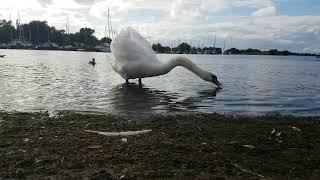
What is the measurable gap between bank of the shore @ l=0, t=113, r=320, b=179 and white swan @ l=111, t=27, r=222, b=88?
12.5m

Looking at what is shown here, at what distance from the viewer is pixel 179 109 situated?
62.0 ft

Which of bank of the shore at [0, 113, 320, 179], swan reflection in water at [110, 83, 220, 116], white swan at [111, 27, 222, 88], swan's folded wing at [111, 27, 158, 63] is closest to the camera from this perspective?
bank of the shore at [0, 113, 320, 179]

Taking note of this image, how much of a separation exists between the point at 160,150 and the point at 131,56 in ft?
56.4

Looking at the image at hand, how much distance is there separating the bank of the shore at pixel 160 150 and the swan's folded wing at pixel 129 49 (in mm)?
12788

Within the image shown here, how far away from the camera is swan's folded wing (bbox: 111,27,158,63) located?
87.9 ft

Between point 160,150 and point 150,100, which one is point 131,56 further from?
point 160,150

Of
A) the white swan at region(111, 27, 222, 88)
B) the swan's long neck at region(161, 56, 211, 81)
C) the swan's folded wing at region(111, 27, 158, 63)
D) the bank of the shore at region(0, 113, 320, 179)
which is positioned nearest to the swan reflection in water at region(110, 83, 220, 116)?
the white swan at region(111, 27, 222, 88)

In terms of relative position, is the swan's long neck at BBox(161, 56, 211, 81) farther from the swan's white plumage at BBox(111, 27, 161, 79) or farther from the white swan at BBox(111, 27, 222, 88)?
the swan's white plumage at BBox(111, 27, 161, 79)

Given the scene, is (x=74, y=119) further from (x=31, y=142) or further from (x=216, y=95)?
(x=216, y=95)

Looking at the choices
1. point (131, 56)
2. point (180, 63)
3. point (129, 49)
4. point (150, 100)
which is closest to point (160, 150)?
point (150, 100)

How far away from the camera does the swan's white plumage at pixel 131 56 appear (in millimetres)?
26688

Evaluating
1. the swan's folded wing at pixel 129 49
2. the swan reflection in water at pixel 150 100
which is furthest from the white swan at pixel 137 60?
the swan reflection in water at pixel 150 100

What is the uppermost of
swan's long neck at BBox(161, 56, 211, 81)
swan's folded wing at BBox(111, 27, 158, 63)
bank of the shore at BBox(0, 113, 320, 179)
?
swan's folded wing at BBox(111, 27, 158, 63)

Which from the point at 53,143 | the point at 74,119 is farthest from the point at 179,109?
the point at 53,143
